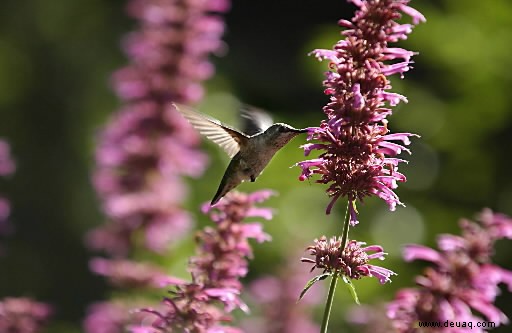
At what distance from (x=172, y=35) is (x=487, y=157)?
3256 millimetres

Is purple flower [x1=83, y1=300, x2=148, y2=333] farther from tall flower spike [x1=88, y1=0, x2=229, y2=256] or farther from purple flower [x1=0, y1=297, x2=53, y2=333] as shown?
purple flower [x1=0, y1=297, x2=53, y2=333]

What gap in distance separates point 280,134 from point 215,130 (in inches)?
13.3

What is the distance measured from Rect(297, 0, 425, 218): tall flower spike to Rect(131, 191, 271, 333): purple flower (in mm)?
388

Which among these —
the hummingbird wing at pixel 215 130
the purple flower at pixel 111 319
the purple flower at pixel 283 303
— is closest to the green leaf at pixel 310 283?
the hummingbird wing at pixel 215 130

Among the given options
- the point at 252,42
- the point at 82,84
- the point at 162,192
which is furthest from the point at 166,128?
the point at 82,84

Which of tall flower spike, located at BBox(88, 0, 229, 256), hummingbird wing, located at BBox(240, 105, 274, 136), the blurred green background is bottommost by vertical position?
hummingbird wing, located at BBox(240, 105, 274, 136)

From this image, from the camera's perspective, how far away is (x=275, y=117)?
7133mm

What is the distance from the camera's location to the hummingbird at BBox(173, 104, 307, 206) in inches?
132

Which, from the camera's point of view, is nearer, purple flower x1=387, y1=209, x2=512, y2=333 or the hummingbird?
purple flower x1=387, y1=209, x2=512, y2=333

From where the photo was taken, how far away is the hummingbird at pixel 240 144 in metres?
3.36

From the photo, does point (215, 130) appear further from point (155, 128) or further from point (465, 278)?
point (155, 128)

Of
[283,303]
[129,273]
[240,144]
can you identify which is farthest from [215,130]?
[283,303]

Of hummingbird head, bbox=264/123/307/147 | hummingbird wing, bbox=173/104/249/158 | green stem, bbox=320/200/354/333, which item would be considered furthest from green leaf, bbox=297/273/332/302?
hummingbird wing, bbox=173/104/249/158

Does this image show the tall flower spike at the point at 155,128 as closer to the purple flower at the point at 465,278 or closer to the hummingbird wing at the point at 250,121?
the hummingbird wing at the point at 250,121
